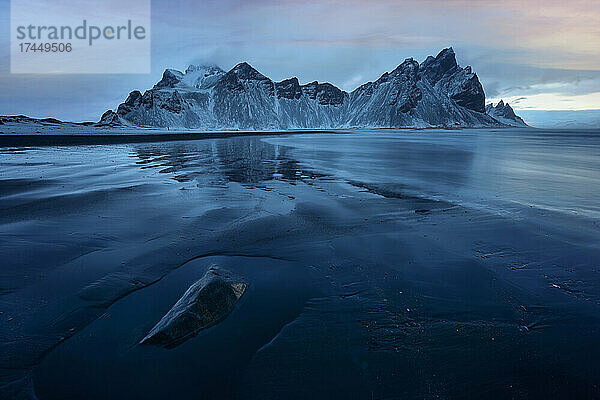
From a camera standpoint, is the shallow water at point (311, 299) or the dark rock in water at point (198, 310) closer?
the shallow water at point (311, 299)

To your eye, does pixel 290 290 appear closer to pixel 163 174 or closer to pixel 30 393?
pixel 30 393

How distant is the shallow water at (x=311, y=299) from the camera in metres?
3.52

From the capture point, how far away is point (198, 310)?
175 inches

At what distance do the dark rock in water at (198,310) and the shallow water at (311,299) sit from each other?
0.15 metres

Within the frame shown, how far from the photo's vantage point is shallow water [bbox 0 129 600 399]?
3.52 m

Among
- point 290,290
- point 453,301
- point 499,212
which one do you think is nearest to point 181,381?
point 290,290

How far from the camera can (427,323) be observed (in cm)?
442

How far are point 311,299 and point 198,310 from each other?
1.68 metres

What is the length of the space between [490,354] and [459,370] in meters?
0.54

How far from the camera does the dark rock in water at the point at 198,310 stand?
13.4 ft

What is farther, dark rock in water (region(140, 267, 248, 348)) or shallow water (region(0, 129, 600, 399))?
dark rock in water (region(140, 267, 248, 348))

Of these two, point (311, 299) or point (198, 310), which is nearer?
point (198, 310)

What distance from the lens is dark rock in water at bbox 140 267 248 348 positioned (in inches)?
161

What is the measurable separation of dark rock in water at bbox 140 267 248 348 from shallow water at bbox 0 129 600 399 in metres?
0.15
